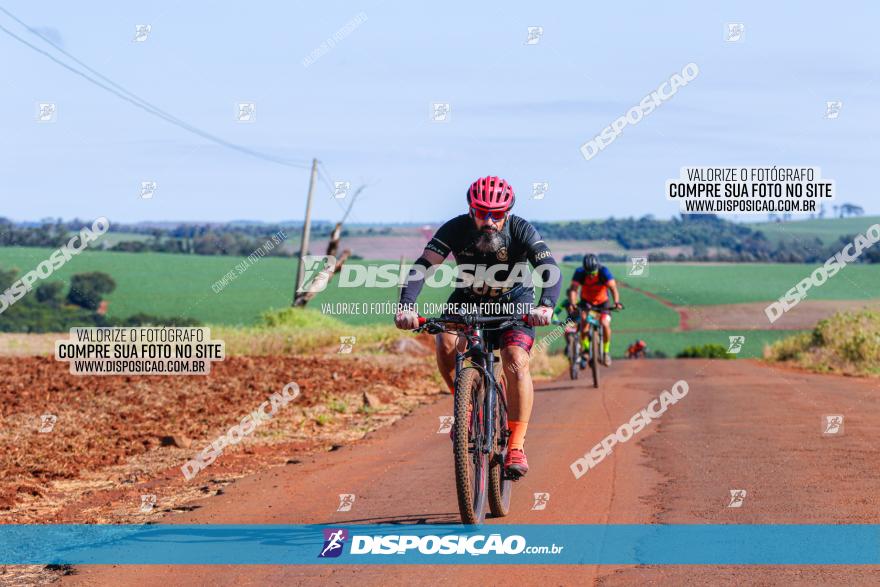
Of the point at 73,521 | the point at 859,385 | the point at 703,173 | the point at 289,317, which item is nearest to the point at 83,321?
the point at 289,317

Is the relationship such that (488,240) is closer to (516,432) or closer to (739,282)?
(516,432)

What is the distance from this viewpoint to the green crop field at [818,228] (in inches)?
4063

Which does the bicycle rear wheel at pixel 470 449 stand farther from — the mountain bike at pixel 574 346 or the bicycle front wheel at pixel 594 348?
the mountain bike at pixel 574 346

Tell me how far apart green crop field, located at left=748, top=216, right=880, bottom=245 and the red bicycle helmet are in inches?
3735

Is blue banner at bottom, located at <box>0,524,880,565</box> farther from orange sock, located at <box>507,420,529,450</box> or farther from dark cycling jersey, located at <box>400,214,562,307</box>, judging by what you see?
dark cycling jersey, located at <box>400,214,562,307</box>

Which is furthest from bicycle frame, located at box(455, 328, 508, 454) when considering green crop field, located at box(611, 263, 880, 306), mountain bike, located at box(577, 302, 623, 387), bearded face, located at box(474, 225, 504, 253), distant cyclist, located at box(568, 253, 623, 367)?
green crop field, located at box(611, 263, 880, 306)

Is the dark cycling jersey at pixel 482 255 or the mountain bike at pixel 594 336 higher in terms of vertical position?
the dark cycling jersey at pixel 482 255

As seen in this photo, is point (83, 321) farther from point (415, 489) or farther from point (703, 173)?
point (415, 489)

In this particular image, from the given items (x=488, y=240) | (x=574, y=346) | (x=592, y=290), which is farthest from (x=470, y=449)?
(x=574, y=346)

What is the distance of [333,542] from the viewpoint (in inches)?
303

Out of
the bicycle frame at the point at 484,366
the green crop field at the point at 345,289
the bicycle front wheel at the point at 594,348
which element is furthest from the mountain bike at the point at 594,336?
the green crop field at the point at 345,289

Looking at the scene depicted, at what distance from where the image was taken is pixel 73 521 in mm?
9211

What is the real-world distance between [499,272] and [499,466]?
1470 millimetres

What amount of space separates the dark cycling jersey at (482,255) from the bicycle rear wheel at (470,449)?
74 centimetres
